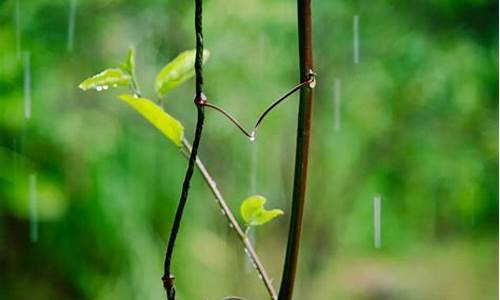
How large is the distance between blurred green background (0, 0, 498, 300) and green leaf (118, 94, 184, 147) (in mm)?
412

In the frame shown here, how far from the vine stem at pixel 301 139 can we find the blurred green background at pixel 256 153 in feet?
1.58

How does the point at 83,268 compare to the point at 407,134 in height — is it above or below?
below

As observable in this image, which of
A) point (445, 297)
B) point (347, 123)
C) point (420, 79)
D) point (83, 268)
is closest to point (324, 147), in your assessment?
point (347, 123)

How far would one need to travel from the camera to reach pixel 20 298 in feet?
2.86

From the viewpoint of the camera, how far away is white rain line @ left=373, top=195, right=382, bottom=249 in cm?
90

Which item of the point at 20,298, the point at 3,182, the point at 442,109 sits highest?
the point at 442,109

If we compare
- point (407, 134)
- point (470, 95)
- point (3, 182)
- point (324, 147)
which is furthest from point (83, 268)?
point (470, 95)

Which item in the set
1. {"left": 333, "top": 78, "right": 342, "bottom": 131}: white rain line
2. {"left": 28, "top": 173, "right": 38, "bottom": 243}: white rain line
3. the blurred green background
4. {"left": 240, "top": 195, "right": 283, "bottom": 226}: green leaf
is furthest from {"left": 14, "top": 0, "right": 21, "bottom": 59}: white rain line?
{"left": 240, "top": 195, "right": 283, "bottom": 226}: green leaf

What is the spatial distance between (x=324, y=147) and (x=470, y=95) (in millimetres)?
217

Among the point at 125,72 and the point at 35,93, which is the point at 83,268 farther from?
the point at 125,72

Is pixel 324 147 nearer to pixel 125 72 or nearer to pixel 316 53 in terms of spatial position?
pixel 316 53

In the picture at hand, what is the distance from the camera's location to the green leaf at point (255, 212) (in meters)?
0.48

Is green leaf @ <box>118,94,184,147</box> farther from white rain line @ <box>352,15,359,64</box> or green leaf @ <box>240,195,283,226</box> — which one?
white rain line @ <box>352,15,359,64</box>

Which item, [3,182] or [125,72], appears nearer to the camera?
[125,72]
